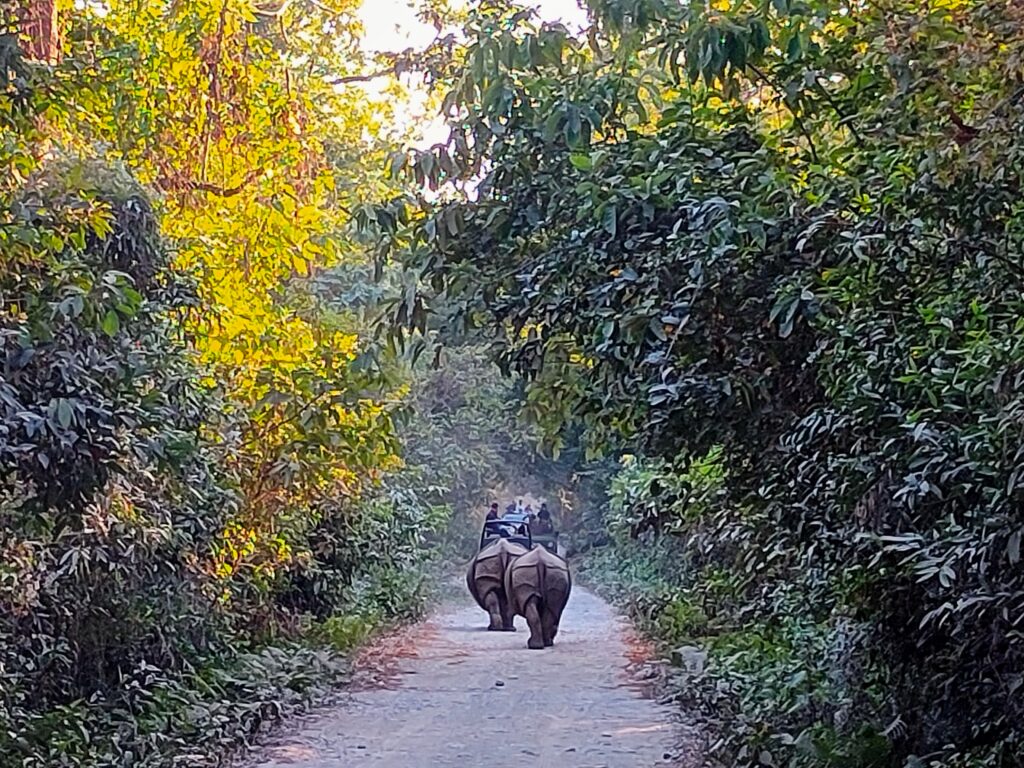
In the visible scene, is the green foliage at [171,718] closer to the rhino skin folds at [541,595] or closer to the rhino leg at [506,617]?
the rhino skin folds at [541,595]

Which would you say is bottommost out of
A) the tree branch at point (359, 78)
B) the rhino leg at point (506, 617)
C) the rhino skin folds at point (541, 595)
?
the rhino leg at point (506, 617)

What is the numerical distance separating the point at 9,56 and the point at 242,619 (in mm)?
8156

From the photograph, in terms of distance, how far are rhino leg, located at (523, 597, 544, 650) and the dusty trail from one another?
0.33 meters

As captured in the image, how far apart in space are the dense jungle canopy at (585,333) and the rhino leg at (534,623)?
537cm

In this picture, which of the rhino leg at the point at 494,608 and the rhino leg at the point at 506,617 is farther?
the rhino leg at the point at 494,608

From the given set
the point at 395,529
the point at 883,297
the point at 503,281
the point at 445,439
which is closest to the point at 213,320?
the point at 503,281

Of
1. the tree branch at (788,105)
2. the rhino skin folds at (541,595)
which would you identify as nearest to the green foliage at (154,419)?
the tree branch at (788,105)

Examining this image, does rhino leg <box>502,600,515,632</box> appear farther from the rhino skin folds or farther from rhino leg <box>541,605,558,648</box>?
rhino leg <box>541,605,558,648</box>

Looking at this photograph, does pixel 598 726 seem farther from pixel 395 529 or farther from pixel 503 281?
pixel 395 529

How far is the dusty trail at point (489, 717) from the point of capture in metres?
10.2

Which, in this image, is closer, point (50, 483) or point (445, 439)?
point (50, 483)

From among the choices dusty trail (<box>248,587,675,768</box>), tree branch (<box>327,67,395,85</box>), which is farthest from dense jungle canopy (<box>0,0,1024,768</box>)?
tree branch (<box>327,67,395,85</box>)

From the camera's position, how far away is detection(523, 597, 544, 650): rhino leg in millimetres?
18656

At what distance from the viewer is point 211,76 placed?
12.5 m
